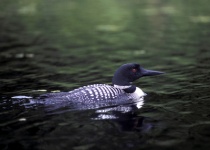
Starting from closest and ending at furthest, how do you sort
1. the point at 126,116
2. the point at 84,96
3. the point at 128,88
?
the point at 126,116 < the point at 84,96 < the point at 128,88

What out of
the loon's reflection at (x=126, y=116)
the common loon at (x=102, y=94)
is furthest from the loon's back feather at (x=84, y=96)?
the loon's reflection at (x=126, y=116)

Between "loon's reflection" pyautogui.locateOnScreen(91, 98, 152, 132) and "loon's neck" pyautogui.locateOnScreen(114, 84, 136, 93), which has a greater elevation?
"loon's neck" pyautogui.locateOnScreen(114, 84, 136, 93)

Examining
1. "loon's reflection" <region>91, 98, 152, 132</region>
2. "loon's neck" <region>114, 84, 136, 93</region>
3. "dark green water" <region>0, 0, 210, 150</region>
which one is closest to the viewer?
"dark green water" <region>0, 0, 210, 150</region>

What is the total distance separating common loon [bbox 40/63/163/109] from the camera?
7.95 meters

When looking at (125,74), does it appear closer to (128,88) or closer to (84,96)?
(128,88)

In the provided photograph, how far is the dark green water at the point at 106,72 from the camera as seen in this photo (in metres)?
6.34

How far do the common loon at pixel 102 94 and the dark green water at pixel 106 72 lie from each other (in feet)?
1.30

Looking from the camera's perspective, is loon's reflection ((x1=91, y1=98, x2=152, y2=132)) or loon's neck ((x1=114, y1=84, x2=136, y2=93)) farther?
loon's neck ((x1=114, y1=84, x2=136, y2=93))

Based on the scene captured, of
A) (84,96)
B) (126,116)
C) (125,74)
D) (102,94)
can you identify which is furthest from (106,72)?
(126,116)

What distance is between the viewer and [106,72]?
38.2ft

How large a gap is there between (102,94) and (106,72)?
3613 mm

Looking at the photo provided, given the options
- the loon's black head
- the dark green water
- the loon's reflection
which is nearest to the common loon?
the loon's black head

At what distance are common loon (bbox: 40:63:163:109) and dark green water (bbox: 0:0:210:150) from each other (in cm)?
40

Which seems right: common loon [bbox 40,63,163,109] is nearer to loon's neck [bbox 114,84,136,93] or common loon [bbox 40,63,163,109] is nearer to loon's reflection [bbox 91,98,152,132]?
loon's neck [bbox 114,84,136,93]
